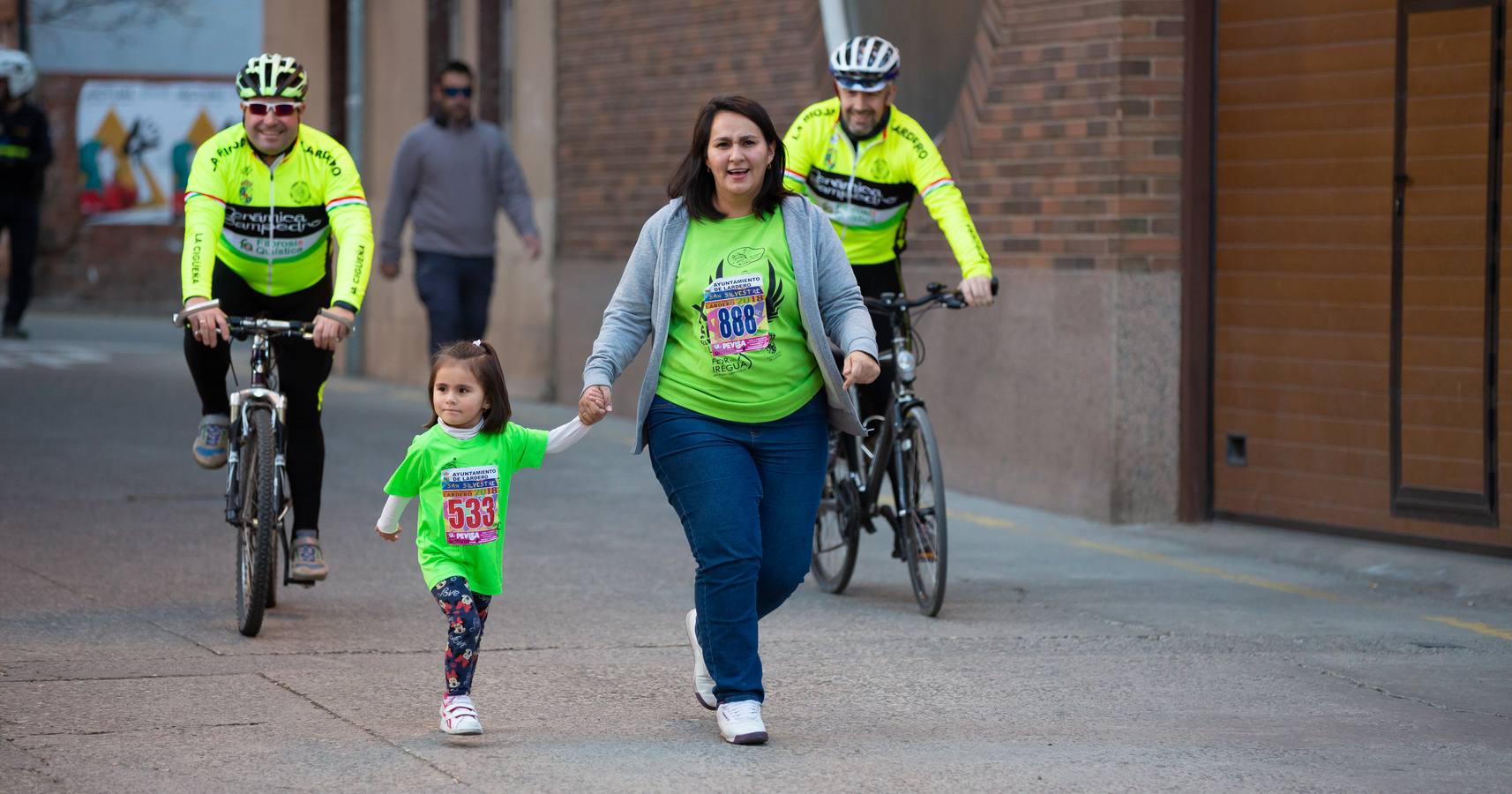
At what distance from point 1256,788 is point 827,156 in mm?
3543

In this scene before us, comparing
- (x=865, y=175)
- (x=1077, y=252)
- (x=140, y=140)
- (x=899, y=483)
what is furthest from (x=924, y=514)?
(x=140, y=140)

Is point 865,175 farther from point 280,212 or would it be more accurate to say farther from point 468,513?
point 468,513

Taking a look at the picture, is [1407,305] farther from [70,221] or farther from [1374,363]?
[70,221]

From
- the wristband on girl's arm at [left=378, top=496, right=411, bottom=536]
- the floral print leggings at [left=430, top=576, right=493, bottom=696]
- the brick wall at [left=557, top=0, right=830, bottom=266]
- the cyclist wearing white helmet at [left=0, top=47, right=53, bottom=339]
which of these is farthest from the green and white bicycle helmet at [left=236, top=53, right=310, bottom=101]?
the cyclist wearing white helmet at [left=0, top=47, right=53, bottom=339]

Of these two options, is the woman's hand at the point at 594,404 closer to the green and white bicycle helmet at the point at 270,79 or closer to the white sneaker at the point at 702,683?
the white sneaker at the point at 702,683

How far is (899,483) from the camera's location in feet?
25.8

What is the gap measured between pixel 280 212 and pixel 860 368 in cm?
275

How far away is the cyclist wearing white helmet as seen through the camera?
18.7 m

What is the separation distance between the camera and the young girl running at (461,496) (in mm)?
5676

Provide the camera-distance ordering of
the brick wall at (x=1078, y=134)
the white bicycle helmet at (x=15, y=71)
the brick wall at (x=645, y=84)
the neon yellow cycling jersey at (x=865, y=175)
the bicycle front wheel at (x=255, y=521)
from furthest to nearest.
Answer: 1. the white bicycle helmet at (x=15, y=71)
2. the brick wall at (x=645, y=84)
3. the brick wall at (x=1078, y=134)
4. the neon yellow cycling jersey at (x=865, y=175)
5. the bicycle front wheel at (x=255, y=521)

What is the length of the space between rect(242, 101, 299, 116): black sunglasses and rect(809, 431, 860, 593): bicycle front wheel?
2350mm

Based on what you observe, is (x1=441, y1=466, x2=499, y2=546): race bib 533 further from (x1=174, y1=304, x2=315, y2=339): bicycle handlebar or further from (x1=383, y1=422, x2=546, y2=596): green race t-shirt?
(x1=174, y1=304, x2=315, y2=339): bicycle handlebar

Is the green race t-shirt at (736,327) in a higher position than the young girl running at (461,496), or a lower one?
higher

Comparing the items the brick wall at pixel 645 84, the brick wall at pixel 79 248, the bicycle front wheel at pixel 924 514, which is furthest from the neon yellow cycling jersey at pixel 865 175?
the brick wall at pixel 79 248
